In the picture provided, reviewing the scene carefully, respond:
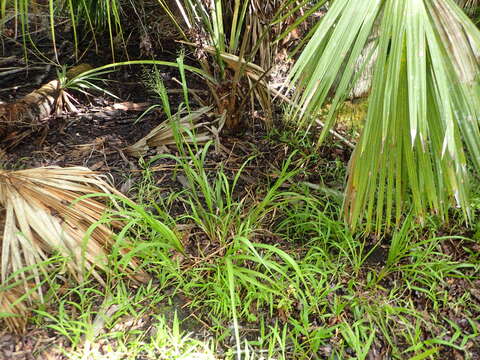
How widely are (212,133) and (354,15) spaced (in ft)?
3.47

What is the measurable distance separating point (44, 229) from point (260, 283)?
30.1 inches

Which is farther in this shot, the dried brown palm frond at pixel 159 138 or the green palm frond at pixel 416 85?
the dried brown palm frond at pixel 159 138

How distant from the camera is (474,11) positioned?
1.75 m

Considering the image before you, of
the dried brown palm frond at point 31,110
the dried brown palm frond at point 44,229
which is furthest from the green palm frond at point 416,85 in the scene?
the dried brown palm frond at point 31,110

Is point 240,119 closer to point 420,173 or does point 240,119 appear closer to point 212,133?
point 212,133

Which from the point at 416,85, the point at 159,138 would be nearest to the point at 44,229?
the point at 159,138

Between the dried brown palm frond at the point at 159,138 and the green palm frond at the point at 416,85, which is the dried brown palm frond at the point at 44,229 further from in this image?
the green palm frond at the point at 416,85

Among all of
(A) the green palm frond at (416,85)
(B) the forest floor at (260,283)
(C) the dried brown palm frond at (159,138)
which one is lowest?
(B) the forest floor at (260,283)

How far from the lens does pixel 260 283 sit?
151cm

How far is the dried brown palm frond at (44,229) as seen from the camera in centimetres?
139

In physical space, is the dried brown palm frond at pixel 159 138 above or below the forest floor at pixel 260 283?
above

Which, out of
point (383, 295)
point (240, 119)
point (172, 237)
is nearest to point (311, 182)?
point (240, 119)

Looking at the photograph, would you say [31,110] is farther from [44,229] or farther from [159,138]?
[44,229]

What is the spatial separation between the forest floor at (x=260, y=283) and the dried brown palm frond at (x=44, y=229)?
0.33 feet
